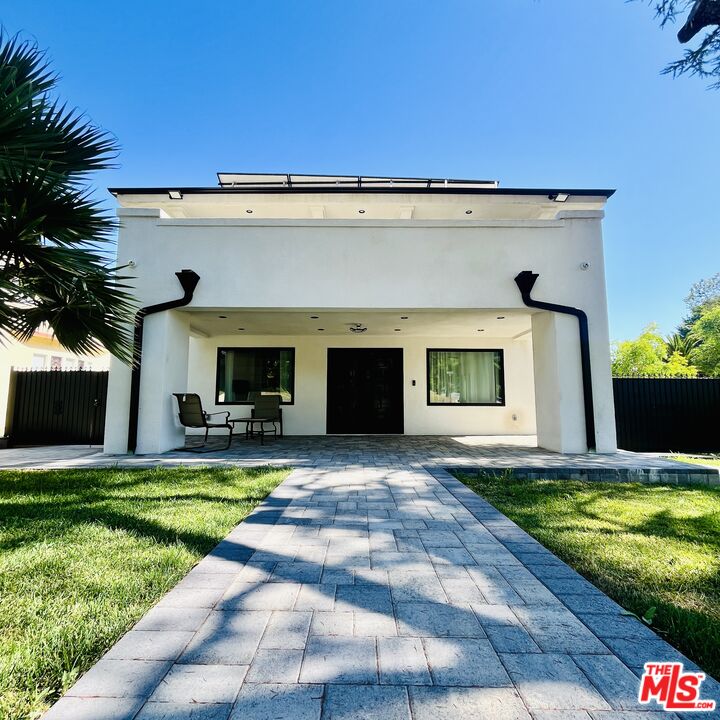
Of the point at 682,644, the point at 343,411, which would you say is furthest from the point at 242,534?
the point at 343,411

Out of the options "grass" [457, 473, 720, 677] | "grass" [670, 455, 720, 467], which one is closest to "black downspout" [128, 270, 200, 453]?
"grass" [457, 473, 720, 677]

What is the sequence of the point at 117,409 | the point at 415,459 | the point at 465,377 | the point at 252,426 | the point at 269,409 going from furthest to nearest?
the point at 465,377 → the point at 252,426 → the point at 269,409 → the point at 117,409 → the point at 415,459

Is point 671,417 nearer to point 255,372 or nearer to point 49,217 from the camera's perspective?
point 255,372

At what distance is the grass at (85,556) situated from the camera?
149cm

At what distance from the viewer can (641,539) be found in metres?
3.02

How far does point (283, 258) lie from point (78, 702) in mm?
6631

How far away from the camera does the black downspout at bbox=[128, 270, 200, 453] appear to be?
6.92 m

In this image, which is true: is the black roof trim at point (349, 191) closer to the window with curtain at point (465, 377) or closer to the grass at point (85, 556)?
the window with curtain at point (465, 377)

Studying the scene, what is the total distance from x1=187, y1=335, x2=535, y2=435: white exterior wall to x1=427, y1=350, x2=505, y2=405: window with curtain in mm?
199

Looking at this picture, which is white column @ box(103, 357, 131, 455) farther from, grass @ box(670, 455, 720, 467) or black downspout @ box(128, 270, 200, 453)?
grass @ box(670, 455, 720, 467)

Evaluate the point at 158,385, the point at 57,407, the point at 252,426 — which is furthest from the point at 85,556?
the point at 57,407

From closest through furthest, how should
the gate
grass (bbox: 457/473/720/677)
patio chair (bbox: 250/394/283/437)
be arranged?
1. grass (bbox: 457/473/720/677)
2. the gate
3. patio chair (bbox: 250/394/283/437)

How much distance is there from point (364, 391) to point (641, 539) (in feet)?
26.9

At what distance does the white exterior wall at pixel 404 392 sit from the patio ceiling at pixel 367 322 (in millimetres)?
479
